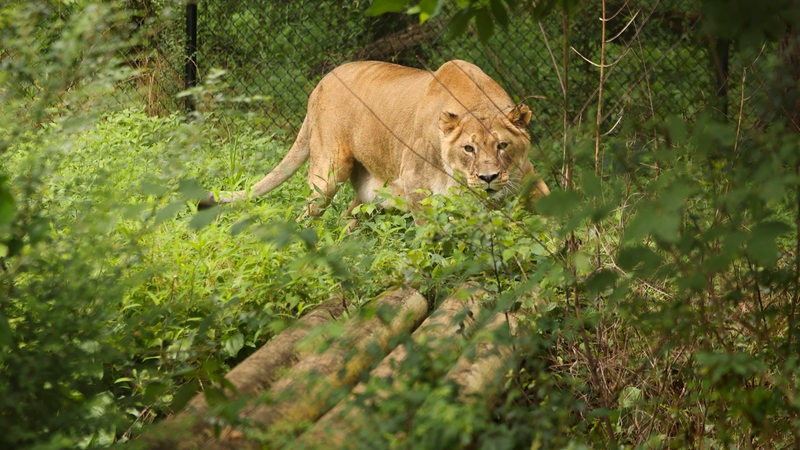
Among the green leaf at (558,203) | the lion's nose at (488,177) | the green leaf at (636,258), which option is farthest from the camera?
the lion's nose at (488,177)

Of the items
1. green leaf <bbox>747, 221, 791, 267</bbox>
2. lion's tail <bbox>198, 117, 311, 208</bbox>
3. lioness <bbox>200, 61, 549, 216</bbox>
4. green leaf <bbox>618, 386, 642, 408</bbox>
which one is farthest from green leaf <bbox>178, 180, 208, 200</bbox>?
lion's tail <bbox>198, 117, 311, 208</bbox>

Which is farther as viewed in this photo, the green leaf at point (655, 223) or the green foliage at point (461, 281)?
the green foliage at point (461, 281)

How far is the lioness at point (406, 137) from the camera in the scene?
624cm

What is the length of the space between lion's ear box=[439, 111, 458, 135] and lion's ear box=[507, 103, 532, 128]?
0.33 metres

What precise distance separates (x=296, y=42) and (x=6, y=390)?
763cm

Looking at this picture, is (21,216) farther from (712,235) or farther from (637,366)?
(637,366)

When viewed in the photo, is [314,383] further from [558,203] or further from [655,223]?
[655,223]

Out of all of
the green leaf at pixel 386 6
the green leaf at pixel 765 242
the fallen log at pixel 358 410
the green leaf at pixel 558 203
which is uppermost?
the green leaf at pixel 386 6

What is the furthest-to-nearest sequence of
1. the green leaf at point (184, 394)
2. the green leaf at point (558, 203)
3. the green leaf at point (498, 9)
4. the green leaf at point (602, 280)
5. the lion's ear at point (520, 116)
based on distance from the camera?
the lion's ear at point (520, 116), the green leaf at point (184, 394), the green leaf at point (498, 9), the green leaf at point (602, 280), the green leaf at point (558, 203)

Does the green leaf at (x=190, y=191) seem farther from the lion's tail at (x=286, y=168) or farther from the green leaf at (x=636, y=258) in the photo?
the lion's tail at (x=286, y=168)

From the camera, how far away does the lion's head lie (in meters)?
6.18

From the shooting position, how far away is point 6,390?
123 inches

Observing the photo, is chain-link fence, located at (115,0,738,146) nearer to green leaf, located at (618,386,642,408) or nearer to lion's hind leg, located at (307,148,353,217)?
lion's hind leg, located at (307,148,353,217)

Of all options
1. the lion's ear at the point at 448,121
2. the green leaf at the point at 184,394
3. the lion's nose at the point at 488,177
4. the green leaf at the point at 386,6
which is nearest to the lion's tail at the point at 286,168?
the lion's ear at the point at 448,121
